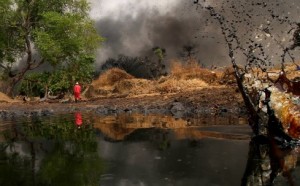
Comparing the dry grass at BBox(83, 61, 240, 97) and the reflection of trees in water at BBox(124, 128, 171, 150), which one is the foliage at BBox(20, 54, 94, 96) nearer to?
the dry grass at BBox(83, 61, 240, 97)

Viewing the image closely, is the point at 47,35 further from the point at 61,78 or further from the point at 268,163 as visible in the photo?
the point at 268,163

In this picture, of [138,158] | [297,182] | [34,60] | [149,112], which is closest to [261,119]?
[138,158]

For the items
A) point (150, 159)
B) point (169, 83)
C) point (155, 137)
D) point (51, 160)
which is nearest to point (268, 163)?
point (150, 159)

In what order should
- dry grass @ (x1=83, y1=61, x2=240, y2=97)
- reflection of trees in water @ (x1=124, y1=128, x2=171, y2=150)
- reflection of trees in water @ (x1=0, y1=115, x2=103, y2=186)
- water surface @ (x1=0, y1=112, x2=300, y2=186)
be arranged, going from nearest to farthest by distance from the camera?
water surface @ (x1=0, y1=112, x2=300, y2=186)
reflection of trees in water @ (x1=0, y1=115, x2=103, y2=186)
reflection of trees in water @ (x1=124, y1=128, x2=171, y2=150)
dry grass @ (x1=83, y1=61, x2=240, y2=97)

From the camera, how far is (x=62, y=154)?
870cm

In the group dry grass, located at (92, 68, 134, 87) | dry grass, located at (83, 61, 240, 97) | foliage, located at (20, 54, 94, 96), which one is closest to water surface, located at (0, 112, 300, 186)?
dry grass, located at (83, 61, 240, 97)

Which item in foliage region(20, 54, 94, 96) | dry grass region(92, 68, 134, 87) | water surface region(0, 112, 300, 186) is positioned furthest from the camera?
foliage region(20, 54, 94, 96)

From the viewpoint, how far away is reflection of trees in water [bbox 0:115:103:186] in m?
6.48

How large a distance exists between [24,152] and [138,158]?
8.83ft

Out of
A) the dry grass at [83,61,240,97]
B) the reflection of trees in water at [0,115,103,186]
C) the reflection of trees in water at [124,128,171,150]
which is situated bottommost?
the reflection of trees in water at [0,115,103,186]

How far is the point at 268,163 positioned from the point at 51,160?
373 cm

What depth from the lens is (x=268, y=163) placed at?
275 inches

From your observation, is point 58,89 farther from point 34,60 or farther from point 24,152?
point 24,152

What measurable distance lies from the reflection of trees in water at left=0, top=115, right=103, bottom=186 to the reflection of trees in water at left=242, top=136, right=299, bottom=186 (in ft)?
7.15
